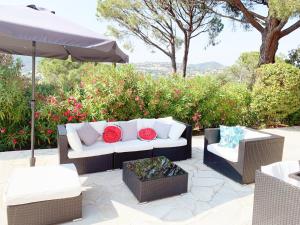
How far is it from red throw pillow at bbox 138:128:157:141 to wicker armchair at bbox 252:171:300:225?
256 cm

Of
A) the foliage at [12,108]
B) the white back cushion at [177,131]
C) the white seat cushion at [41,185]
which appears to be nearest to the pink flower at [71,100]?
the foliage at [12,108]

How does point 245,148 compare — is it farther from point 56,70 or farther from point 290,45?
point 56,70

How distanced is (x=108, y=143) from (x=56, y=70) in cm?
1942

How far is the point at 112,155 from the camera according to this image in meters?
4.66

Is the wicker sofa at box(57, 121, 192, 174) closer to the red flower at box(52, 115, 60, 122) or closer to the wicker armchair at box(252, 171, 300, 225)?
the red flower at box(52, 115, 60, 122)

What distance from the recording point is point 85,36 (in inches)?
126

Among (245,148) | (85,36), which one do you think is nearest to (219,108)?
(245,148)

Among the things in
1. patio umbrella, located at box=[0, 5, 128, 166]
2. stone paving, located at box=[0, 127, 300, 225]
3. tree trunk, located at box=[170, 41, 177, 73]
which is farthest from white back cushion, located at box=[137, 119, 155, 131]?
tree trunk, located at box=[170, 41, 177, 73]

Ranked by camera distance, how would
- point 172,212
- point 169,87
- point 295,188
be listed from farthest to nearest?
point 169,87
point 172,212
point 295,188

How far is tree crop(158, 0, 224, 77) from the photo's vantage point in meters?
13.0

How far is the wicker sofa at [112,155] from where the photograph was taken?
4340 millimetres

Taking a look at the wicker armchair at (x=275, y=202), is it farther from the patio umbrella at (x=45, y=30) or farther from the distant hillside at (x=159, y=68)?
the distant hillside at (x=159, y=68)

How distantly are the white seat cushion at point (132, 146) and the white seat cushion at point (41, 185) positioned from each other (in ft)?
4.15

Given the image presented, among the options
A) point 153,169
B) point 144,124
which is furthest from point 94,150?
point 144,124
